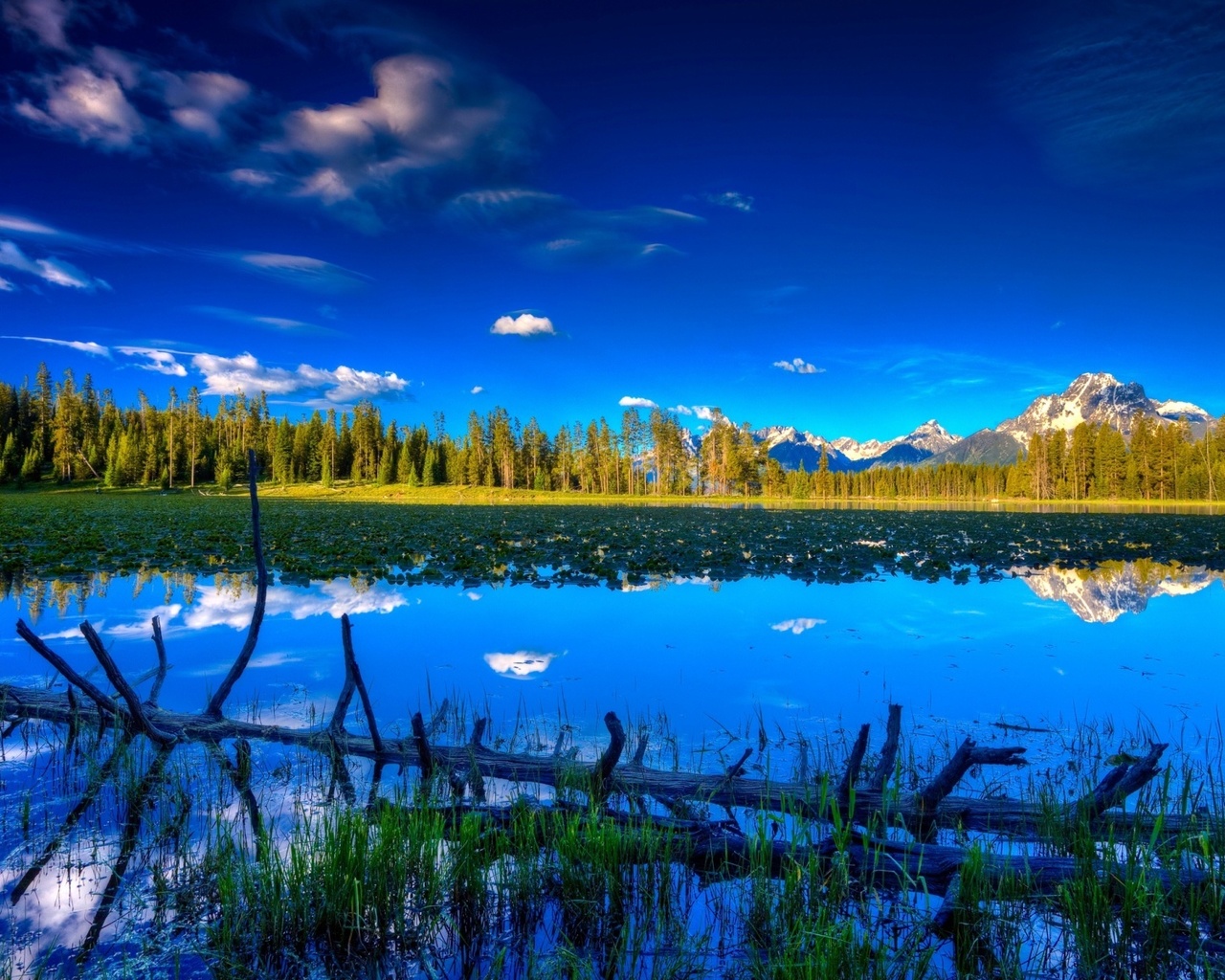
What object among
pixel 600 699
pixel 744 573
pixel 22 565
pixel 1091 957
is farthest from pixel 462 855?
pixel 22 565

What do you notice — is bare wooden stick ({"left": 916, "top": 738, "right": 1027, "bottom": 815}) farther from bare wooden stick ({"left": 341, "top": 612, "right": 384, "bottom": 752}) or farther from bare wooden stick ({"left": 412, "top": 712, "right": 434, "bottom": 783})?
bare wooden stick ({"left": 341, "top": 612, "right": 384, "bottom": 752})

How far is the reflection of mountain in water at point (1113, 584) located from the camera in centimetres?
1333

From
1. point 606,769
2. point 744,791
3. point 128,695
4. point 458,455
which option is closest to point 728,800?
point 744,791

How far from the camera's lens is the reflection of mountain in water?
1333 cm

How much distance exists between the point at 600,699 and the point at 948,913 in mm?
4582

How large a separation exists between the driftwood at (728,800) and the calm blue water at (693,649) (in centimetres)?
133

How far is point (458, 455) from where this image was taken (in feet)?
338

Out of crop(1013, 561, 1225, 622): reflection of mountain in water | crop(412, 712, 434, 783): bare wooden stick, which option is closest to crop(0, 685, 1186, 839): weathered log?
crop(412, 712, 434, 783): bare wooden stick

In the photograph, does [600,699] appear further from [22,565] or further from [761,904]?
[22,565]

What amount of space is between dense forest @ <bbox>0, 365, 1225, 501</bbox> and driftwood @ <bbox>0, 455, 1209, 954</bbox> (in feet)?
275

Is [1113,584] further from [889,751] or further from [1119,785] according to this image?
[889,751]

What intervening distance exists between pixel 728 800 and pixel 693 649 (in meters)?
5.28

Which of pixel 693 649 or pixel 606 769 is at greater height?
pixel 606 769

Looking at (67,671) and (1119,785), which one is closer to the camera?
(1119,785)
